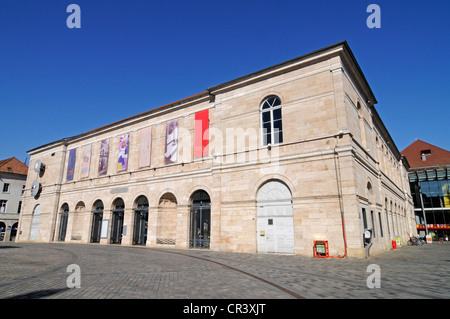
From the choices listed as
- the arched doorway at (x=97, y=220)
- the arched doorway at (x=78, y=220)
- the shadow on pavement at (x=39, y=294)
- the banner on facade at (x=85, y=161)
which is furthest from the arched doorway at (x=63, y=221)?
the shadow on pavement at (x=39, y=294)

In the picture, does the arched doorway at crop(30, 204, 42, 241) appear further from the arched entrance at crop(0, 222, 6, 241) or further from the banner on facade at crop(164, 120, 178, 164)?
the banner on facade at crop(164, 120, 178, 164)

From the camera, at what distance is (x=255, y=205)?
17641mm

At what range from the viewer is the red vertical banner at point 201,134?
21.2m

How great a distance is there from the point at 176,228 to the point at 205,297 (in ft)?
52.7

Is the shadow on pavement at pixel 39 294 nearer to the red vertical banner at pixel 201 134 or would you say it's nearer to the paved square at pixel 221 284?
the paved square at pixel 221 284

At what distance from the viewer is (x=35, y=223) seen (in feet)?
111

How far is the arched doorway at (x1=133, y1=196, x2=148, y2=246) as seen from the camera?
24.2 metres

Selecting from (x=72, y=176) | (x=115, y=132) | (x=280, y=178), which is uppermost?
(x=115, y=132)

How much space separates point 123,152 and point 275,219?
16.9 meters

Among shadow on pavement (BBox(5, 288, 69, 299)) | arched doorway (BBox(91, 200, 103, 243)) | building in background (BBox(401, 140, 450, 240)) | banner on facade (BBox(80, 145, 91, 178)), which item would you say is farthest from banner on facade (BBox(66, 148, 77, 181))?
building in background (BBox(401, 140, 450, 240))

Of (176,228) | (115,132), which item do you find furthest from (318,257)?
(115,132)

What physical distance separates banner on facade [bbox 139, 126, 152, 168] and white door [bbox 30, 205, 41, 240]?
18.4 m
